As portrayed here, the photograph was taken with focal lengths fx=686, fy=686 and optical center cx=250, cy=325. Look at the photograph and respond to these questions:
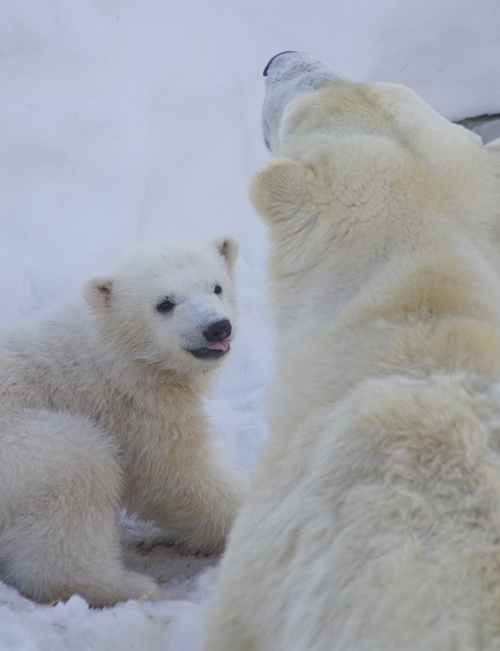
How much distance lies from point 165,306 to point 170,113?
2.74 m

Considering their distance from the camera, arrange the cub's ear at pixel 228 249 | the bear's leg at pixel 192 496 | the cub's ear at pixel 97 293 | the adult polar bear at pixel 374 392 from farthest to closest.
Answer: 1. the cub's ear at pixel 228 249
2. the cub's ear at pixel 97 293
3. the bear's leg at pixel 192 496
4. the adult polar bear at pixel 374 392

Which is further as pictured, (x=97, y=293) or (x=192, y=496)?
(x=97, y=293)

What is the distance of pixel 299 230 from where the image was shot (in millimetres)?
2004

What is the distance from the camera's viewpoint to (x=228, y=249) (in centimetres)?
354

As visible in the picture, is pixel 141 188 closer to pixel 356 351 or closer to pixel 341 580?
pixel 356 351

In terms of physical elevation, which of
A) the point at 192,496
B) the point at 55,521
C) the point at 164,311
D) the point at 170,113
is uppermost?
the point at 170,113

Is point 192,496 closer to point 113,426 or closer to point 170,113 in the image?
point 113,426

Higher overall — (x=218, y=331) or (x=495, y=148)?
(x=495, y=148)

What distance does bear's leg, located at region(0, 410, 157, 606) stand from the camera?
7.92 ft

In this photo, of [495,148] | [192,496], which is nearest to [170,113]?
[192,496]

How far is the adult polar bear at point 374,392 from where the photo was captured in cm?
116

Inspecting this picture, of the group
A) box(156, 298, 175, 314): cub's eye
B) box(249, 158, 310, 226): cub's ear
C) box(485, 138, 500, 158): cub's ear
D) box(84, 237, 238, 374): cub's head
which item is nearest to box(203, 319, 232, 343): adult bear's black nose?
box(84, 237, 238, 374): cub's head

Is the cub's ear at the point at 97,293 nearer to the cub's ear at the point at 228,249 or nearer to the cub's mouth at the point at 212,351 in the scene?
the cub's mouth at the point at 212,351

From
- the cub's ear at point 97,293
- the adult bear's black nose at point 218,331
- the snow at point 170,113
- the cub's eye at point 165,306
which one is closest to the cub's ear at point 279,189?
the adult bear's black nose at point 218,331
